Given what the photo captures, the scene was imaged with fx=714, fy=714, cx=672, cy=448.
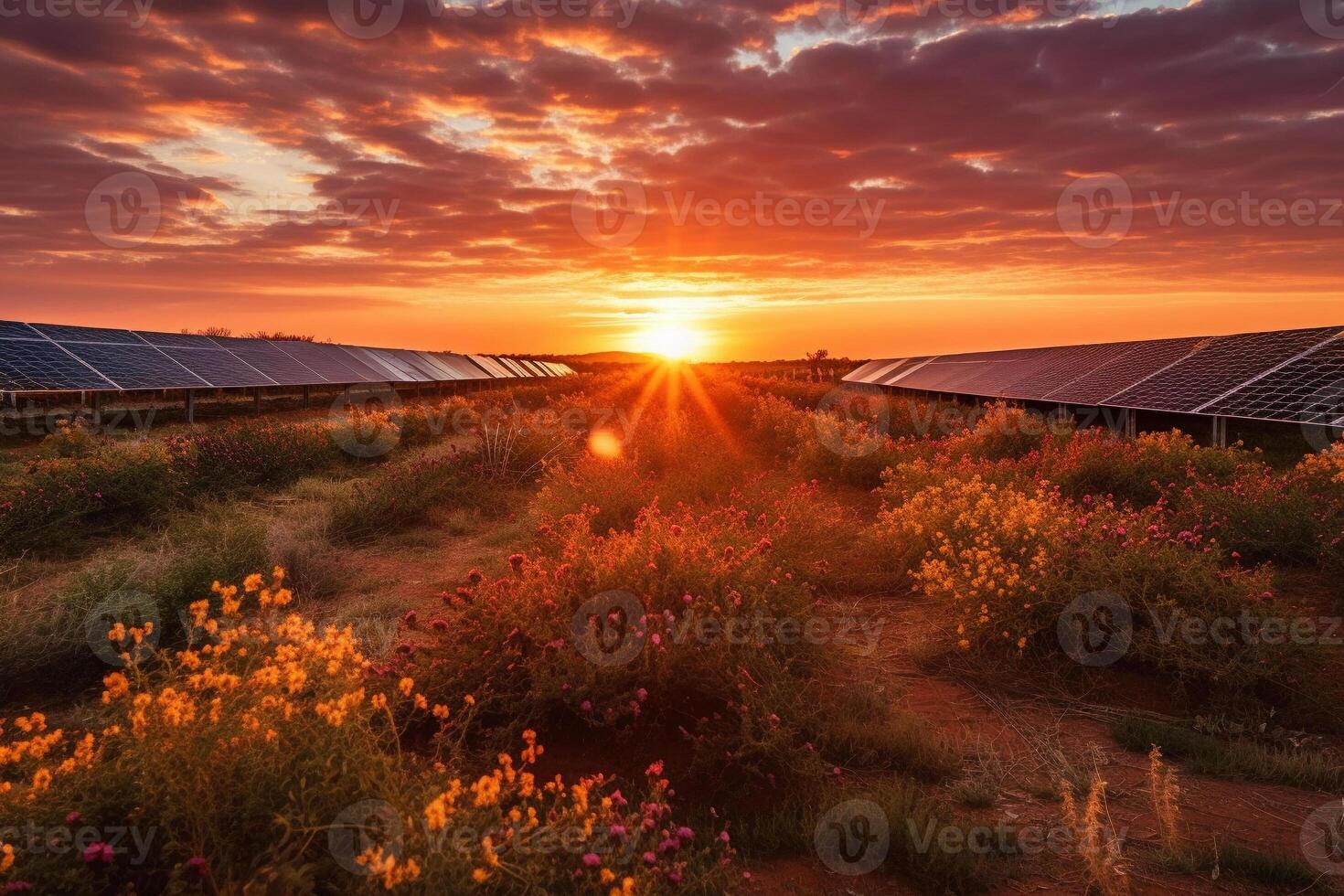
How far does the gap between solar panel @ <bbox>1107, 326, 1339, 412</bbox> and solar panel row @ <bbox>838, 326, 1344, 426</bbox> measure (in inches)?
0.9

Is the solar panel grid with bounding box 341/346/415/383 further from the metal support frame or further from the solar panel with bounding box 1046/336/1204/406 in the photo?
the metal support frame

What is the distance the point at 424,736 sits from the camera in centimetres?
412

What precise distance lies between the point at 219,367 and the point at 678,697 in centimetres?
2255

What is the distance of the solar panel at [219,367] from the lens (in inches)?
802

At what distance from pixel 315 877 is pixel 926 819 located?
106 inches

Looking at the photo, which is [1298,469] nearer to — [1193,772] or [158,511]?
[1193,772]

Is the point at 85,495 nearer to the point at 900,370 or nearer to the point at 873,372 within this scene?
the point at 900,370

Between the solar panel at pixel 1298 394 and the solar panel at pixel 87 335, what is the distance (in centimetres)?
2698

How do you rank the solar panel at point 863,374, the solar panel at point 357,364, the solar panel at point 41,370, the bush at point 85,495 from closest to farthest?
1. the bush at point 85,495
2. the solar panel at point 41,370
3. the solar panel at point 357,364
4. the solar panel at point 863,374

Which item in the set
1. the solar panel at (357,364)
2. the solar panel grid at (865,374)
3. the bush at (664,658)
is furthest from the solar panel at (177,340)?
the solar panel grid at (865,374)

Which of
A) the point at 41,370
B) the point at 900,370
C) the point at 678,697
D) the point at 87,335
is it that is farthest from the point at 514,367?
the point at 678,697

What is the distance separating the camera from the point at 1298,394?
11.9m

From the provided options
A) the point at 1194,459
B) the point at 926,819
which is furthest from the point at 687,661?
the point at 1194,459

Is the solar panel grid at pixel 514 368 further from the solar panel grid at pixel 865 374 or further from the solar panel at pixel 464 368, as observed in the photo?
the solar panel grid at pixel 865 374
